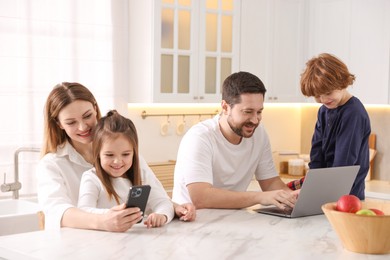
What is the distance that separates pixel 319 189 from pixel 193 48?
2138 mm

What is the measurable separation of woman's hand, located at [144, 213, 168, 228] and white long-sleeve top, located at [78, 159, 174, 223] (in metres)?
0.04

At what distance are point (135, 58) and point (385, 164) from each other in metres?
2.11

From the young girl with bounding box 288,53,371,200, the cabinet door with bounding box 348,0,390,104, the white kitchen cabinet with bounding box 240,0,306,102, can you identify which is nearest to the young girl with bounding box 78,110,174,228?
the young girl with bounding box 288,53,371,200

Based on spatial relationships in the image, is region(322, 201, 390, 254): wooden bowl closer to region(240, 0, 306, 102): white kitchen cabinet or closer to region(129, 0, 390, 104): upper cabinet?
region(129, 0, 390, 104): upper cabinet

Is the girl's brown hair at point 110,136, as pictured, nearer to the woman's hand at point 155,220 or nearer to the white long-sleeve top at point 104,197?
the white long-sleeve top at point 104,197

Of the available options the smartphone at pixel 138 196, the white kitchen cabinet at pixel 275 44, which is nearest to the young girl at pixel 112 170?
the smartphone at pixel 138 196

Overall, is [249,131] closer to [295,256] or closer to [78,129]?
[78,129]

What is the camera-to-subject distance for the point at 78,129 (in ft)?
8.64

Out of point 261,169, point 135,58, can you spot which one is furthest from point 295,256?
point 135,58

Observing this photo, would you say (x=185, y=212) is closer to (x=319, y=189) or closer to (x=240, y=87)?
(x=319, y=189)

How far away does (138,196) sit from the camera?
228 cm

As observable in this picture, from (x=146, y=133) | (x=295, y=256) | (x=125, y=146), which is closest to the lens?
(x=295, y=256)

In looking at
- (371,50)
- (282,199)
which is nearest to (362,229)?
(282,199)

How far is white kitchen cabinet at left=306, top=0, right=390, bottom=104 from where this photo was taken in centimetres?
476
